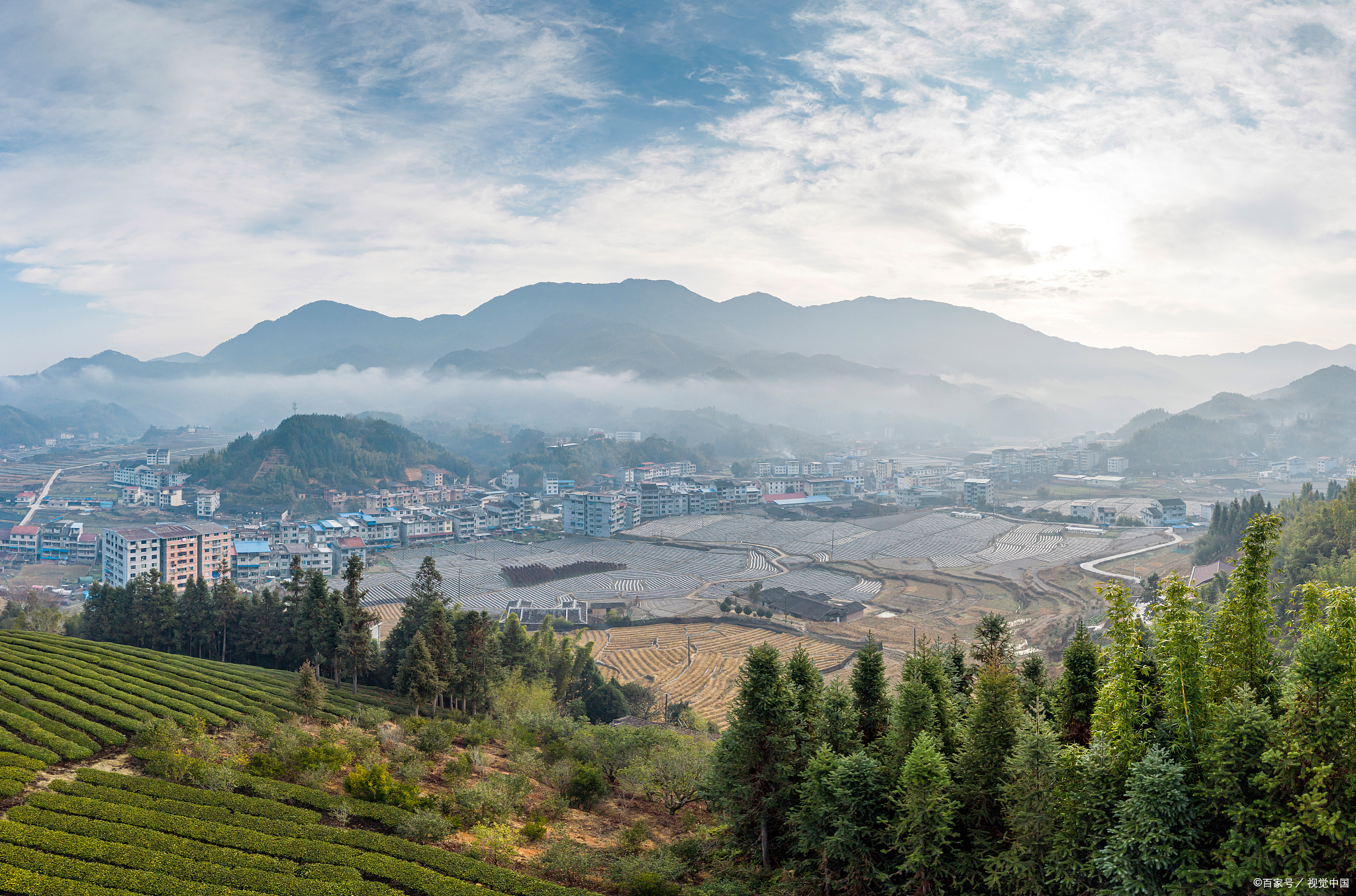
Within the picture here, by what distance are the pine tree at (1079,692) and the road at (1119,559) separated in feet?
114

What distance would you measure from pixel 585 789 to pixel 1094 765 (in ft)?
32.3

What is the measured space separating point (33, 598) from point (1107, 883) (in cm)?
3497

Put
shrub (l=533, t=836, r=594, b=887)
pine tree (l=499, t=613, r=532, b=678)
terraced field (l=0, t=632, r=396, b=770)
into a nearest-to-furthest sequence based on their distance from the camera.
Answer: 1. shrub (l=533, t=836, r=594, b=887)
2. terraced field (l=0, t=632, r=396, b=770)
3. pine tree (l=499, t=613, r=532, b=678)

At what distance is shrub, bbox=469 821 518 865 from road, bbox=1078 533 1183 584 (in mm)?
39288

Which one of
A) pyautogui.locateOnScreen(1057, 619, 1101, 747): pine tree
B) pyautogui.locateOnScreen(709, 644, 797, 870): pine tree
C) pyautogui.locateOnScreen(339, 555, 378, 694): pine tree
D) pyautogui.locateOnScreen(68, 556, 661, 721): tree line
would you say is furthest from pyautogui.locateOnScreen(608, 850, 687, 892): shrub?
pyautogui.locateOnScreen(339, 555, 378, 694): pine tree

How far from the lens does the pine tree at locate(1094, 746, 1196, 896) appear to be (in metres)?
6.78

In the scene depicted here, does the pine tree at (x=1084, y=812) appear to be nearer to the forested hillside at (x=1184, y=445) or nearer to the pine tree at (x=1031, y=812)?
the pine tree at (x=1031, y=812)

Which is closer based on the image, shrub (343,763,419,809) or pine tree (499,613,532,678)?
shrub (343,763,419,809)

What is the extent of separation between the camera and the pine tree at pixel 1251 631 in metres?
7.59

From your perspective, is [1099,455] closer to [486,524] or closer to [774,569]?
[774,569]

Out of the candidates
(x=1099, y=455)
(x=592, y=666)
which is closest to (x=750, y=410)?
(x=1099, y=455)

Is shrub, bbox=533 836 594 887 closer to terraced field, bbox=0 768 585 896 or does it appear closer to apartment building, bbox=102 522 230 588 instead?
terraced field, bbox=0 768 585 896

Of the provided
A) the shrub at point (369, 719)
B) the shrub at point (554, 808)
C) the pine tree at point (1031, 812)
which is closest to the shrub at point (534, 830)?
the shrub at point (554, 808)

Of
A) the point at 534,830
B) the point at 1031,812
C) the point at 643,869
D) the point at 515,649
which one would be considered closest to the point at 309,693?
the point at 515,649
